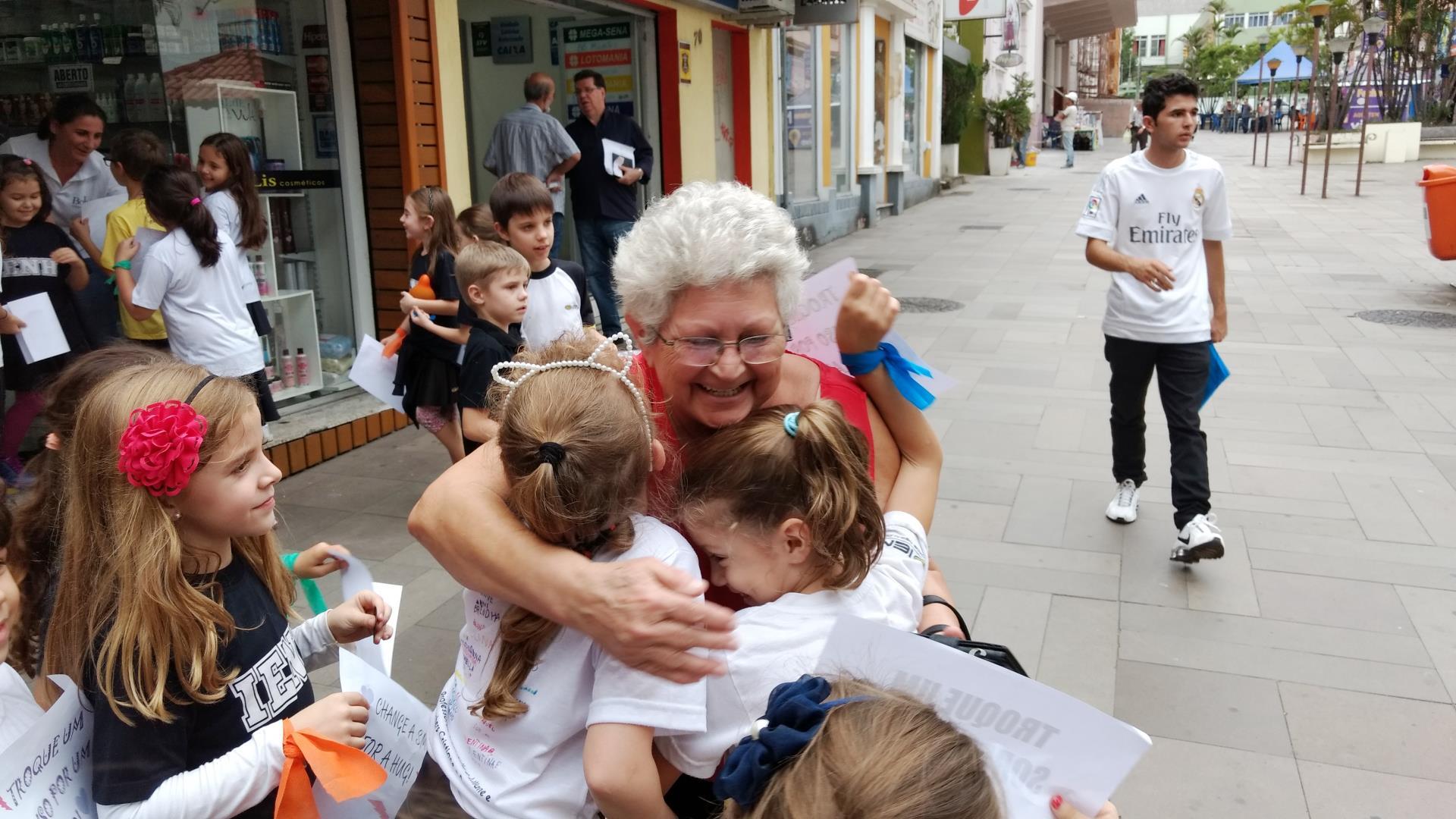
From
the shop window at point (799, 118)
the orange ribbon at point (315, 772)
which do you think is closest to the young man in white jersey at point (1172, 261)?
the orange ribbon at point (315, 772)

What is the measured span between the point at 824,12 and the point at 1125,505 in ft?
28.5

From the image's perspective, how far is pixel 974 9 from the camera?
1981cm

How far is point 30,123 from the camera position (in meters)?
5.36

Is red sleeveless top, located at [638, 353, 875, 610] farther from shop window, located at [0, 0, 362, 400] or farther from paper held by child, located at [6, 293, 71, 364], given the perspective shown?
shop window, located at [0, 0, 362, 400]

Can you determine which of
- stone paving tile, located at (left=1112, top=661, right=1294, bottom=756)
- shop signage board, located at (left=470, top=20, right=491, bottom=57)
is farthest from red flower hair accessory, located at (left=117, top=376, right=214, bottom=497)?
shop signage board, located at (left=470, top=20, right=491, bottom=57)

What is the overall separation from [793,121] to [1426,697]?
1168 centimetres

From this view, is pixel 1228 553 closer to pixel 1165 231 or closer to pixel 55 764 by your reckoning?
pixel 1165 231

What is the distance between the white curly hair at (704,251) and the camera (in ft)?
5.56

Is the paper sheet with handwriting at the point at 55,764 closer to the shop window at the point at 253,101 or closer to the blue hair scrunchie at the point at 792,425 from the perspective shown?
the blue hair scrunchie at the point at 792,425

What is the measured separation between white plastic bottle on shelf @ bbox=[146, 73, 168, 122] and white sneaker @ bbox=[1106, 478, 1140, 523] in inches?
196

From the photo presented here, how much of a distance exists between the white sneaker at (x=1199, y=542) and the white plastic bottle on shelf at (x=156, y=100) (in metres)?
5.18

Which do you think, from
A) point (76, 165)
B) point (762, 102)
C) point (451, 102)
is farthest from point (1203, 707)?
point (762, 102)

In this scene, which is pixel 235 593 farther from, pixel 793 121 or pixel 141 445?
pixel 793 121

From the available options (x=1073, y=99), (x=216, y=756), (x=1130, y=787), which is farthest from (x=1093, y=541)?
(x=1073, y=99)
